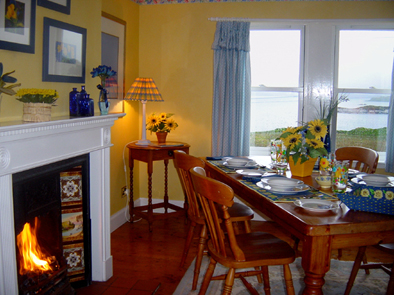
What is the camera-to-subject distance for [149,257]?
3164 millimetres

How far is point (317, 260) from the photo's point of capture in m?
1.65

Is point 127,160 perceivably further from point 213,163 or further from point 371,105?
point 371,105

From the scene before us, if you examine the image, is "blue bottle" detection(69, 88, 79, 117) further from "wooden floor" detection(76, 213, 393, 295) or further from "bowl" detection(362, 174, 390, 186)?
"bowl" detection(362, 174, 390, 186)

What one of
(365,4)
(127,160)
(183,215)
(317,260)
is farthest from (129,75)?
(317,260)

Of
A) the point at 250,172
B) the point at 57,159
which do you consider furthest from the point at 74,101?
the point at 250,172

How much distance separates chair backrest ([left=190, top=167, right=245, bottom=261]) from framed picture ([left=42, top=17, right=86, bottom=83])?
1.01 m

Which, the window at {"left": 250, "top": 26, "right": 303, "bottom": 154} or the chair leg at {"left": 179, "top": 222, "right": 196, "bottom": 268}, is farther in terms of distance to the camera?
the window at {"left": 250, "top": 26, "right": 303, "bottom": 154}

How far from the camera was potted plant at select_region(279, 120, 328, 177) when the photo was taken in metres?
2.55

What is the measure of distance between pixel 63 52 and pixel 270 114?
2501 mm

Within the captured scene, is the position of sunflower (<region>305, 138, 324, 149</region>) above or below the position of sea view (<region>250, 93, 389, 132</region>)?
below

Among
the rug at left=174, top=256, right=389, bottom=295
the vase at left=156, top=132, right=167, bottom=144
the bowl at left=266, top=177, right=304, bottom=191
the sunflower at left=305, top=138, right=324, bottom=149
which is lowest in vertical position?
the rug at left=174, top=256, right=389, bottom=295

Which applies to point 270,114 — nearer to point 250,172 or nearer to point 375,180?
point 250,172

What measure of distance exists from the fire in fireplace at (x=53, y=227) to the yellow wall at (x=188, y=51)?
6.15ft

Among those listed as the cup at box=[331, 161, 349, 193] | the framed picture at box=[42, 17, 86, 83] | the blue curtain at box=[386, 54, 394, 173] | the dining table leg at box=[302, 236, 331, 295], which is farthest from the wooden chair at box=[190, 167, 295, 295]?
the blue curtain at box=[386, 54, 394, 173]
